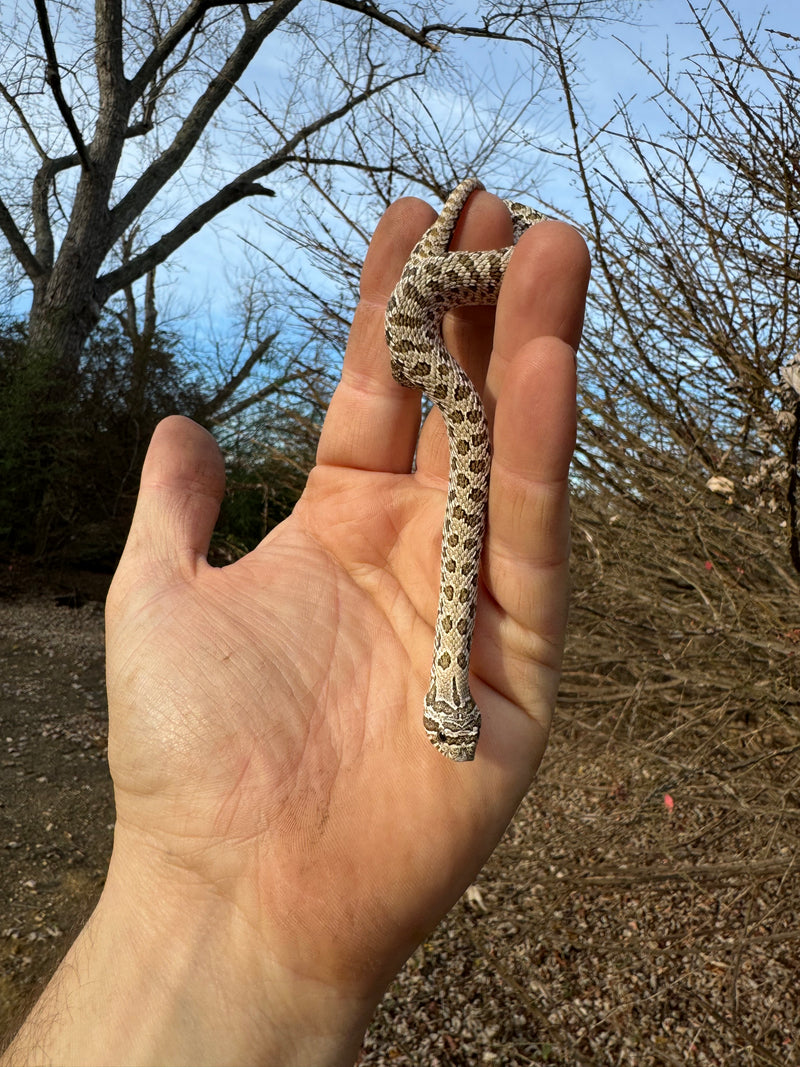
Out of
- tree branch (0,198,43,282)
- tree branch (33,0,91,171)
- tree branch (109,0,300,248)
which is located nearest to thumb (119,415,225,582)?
tree branch (33,0,91,171)

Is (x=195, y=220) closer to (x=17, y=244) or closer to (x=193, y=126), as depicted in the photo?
(x=193, y=126)

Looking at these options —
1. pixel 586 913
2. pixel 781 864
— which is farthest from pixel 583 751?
pixel 781 864

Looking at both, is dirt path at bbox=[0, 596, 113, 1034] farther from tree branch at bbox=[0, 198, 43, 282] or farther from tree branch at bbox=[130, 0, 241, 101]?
tree branch at bbox=[130, 0, 241, 101]

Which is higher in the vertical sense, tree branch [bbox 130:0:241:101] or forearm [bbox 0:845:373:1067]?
tree branch [bbox 130:0:241:101]

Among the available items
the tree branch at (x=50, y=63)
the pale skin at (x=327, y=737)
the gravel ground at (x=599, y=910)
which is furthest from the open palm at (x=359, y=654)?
the tree branch at (x=50, y=63)

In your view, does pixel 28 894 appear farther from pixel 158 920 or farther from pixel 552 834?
pixel 158 920
